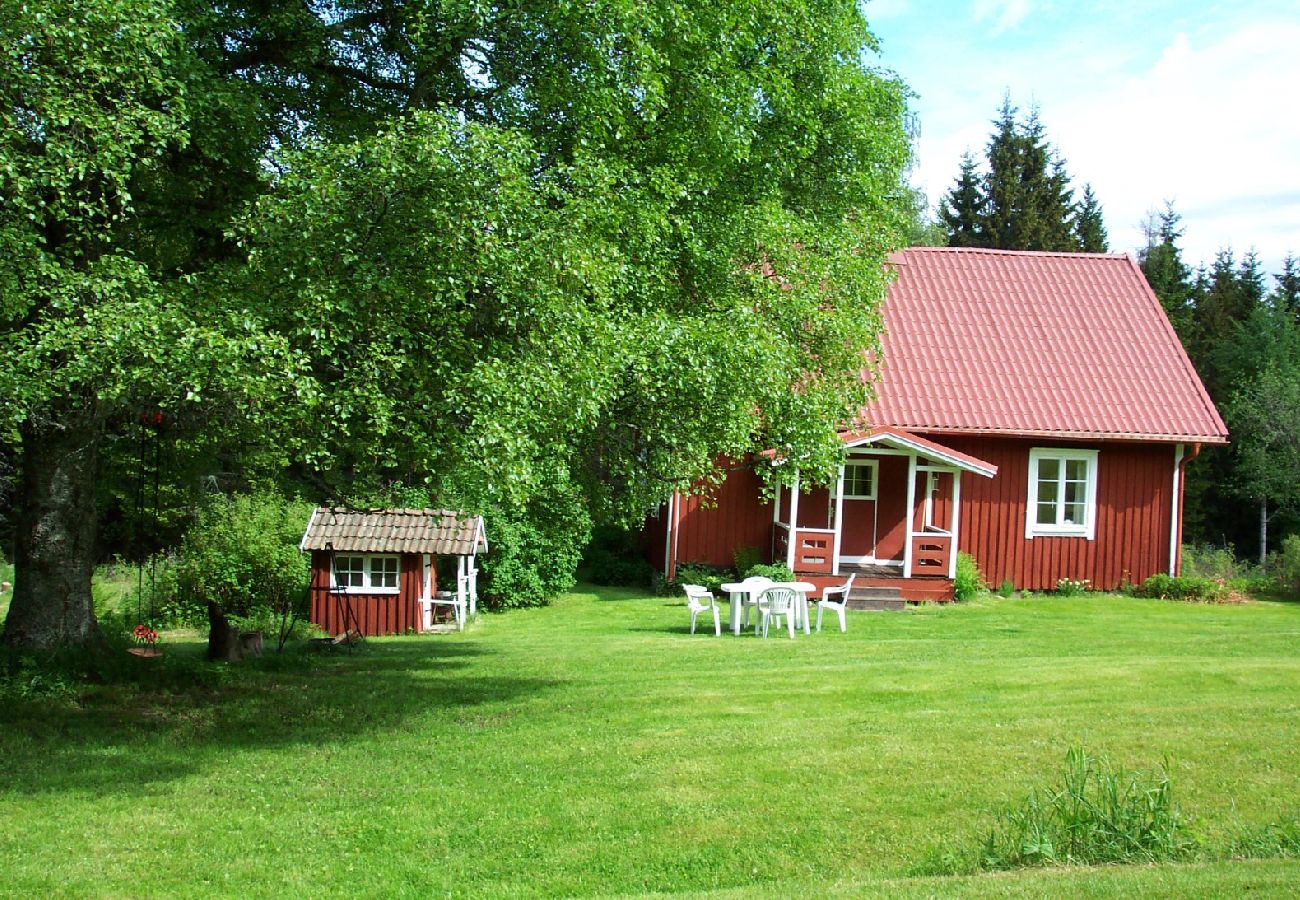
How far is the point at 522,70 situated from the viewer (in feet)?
33.8

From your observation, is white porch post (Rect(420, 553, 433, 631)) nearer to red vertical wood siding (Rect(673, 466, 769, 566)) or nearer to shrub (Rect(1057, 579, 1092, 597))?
red vertical wood siding (Rect(673, 466, 769, 566))

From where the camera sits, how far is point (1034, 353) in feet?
75.8

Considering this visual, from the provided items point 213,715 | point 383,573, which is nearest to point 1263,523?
point 383,573

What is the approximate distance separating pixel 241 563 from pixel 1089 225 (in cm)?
3570

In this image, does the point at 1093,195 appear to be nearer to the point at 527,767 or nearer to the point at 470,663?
the point at 470,663

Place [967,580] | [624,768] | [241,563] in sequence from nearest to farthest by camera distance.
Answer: [624,768]
[241,563]
[967,580]

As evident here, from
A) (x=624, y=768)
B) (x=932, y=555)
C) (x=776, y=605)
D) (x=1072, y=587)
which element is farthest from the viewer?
(x=1072, y=587)

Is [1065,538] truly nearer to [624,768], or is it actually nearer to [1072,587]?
[1072,587]

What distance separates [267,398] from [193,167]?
338 centimetres

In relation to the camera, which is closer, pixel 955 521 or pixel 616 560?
pixel 955 521

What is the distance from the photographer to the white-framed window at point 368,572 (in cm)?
1886

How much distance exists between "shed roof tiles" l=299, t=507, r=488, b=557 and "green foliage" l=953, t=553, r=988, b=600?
26.8 feet

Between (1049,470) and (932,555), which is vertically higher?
(1049,470)

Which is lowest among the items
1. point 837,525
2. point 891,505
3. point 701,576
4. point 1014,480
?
point 701,576
